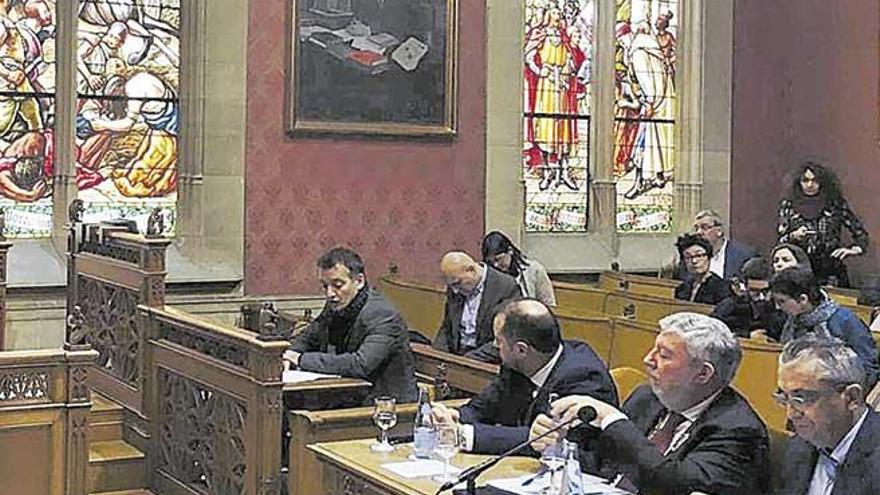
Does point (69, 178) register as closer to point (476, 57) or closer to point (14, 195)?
point (14, 195)

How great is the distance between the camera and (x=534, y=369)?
13.3ft

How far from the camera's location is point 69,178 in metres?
8.66

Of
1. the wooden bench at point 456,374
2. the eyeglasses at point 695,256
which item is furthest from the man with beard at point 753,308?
the wooden bench at point 456,374

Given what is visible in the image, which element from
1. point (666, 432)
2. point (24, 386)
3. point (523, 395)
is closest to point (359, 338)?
point (24, 386)

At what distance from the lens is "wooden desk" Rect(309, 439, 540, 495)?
11.6 ft

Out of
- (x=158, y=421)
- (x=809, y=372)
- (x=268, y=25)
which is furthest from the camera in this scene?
(x=268, y=25)

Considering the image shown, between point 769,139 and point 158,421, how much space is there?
6522mm

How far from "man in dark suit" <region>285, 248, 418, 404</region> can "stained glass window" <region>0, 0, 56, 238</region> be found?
3.35 metres

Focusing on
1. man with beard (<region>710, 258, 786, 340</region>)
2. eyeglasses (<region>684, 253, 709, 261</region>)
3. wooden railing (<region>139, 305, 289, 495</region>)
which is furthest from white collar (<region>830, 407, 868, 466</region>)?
eyeglasses (<region>684, 253, 709, 261</region>)

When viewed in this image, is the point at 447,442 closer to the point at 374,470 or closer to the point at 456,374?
the point at 374,470

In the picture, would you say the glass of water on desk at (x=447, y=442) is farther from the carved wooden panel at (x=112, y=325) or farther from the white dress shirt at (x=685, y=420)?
the carved wooden panel at (x=112, y=325)

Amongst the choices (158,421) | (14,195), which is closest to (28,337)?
(14,195)

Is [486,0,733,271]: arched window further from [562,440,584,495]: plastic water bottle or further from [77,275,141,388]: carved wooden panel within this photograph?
[562,440,584,495]: plastic water bottle

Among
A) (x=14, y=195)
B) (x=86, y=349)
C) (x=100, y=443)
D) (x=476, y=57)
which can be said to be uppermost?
(x=476, y=57)
